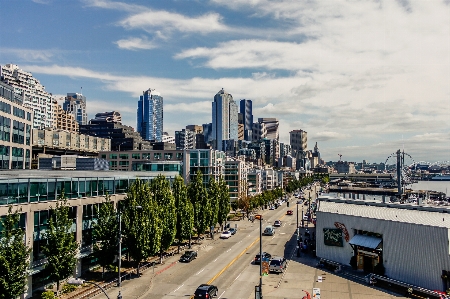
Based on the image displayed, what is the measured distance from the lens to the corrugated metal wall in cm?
4397

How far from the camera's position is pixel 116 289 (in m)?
45.0

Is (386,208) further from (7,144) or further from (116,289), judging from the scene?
(7,144)

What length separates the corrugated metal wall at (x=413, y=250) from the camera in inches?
1731

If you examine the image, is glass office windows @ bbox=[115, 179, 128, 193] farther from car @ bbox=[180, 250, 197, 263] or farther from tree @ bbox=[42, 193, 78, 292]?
tree @ bbox=[42, 193, 78, 292]

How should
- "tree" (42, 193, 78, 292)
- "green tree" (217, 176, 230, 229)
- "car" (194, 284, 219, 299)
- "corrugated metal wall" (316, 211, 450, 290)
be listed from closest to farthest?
"tree" (42, 193, 78, 292)
"car" (194, 284, 219, 299)
"corrugated metal wall" (316, 211, 450, 290)
"green tree" (217, 176, 230, 229)

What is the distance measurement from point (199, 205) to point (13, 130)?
5335 cm

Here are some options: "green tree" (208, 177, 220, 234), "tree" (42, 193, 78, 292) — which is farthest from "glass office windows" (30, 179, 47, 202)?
"green tree" (208, 177, 220, 234)

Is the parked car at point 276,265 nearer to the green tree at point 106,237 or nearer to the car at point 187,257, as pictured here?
the car at point 187,257

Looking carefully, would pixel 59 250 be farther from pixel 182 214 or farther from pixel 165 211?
pixel 182 214

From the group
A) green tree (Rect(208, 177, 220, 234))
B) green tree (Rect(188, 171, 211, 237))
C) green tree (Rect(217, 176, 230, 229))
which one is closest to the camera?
green tree (Rect(188, 171, 211, 237))

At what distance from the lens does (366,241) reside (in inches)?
2077

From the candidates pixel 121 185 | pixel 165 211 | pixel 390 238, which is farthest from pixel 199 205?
pixel 390 238

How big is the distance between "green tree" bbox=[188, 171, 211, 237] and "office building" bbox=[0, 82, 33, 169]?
4698 centimetres

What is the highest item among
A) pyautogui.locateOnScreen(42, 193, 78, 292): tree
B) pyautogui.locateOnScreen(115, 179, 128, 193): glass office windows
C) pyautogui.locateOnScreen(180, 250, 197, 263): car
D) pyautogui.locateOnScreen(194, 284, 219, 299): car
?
pyautogui.locateOnScreen(115, 179, 128, 193): glass office windows
